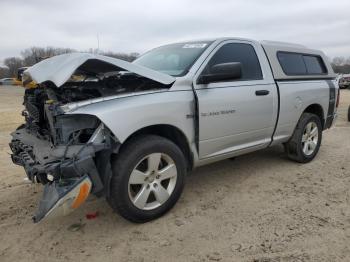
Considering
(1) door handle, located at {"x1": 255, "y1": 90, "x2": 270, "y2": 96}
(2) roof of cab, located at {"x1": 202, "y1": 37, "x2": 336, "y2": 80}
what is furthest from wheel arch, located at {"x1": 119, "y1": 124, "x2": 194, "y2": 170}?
(2) roof of cab, located at {"x1": 202, "y1": 37, "x2": 336, "y2": 80}

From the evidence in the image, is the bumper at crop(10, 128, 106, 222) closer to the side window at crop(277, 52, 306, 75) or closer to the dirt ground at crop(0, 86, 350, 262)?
Answer: the dirt ground at crop(0, 86, 350, 262)

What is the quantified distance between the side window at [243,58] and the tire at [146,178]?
128 cm

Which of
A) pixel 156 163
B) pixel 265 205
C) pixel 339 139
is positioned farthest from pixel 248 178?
pixel 339 139

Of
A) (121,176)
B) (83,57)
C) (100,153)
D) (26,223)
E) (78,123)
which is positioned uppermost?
(83,57)

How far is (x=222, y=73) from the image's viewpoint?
3.69m

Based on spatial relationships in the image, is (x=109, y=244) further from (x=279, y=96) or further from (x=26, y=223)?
(x=279, y=96)

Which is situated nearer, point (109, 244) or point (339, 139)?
point (109, 244)

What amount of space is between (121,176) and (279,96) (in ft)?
8.42

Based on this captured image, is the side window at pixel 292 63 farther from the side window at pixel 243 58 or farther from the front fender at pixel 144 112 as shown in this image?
the front fender at pixel 144 112

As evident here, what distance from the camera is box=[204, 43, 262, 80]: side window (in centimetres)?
417

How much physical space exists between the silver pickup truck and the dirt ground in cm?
33

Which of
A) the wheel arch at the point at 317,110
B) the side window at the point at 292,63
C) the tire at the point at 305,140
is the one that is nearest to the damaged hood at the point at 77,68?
the side window at the point at 292,63

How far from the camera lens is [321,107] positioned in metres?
5.61

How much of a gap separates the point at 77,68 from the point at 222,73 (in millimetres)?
1490
